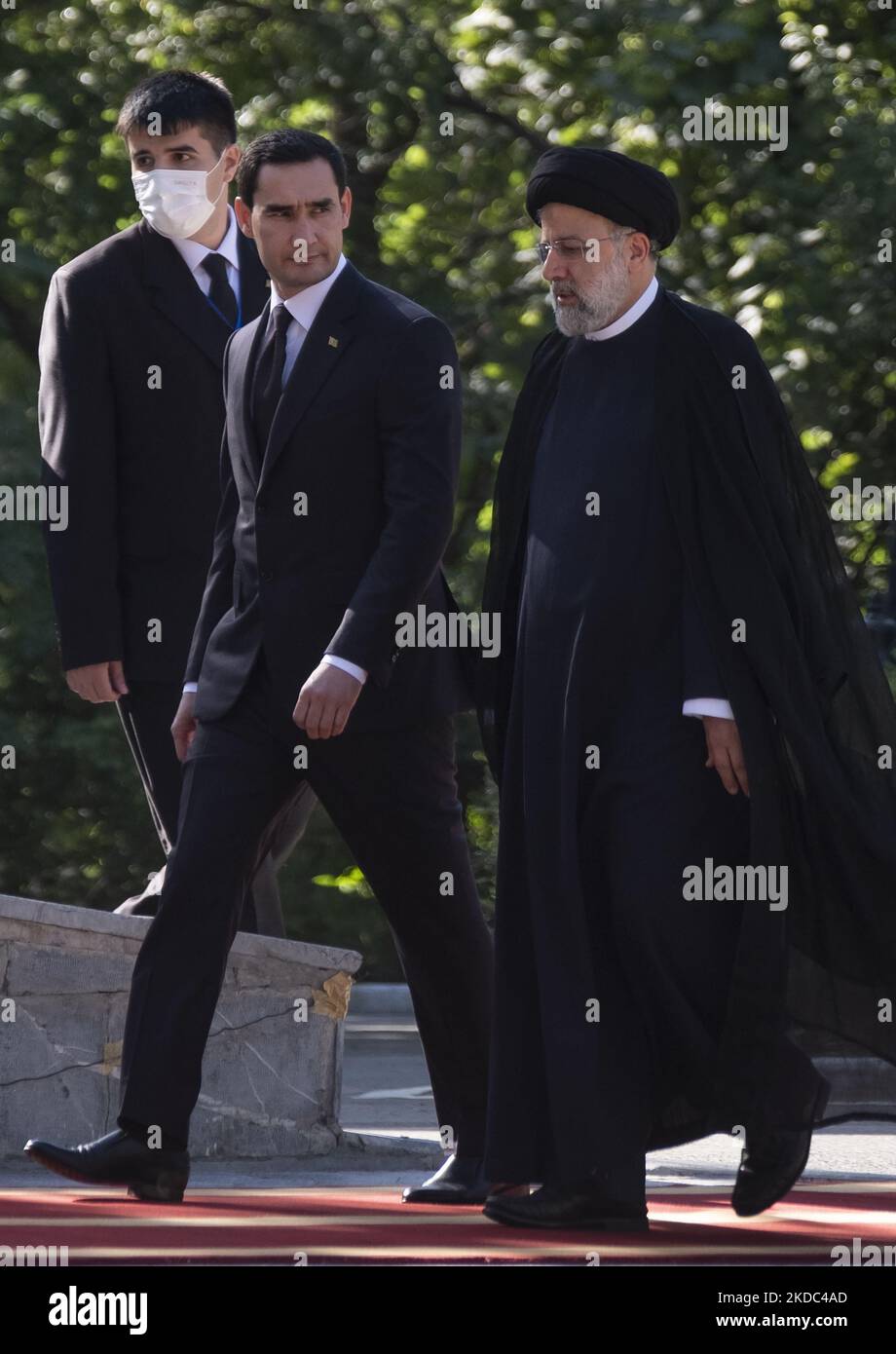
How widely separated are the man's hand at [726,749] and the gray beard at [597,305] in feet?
2.60

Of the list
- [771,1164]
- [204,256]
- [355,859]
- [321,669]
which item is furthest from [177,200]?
[771,1164]

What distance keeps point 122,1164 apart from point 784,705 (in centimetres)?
149

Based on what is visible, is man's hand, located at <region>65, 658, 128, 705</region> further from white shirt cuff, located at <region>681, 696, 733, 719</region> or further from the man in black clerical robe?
white shirt cuff, located at <region>681, 696, 733, 719</region>

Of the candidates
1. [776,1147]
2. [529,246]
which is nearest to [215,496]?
[776,1147]

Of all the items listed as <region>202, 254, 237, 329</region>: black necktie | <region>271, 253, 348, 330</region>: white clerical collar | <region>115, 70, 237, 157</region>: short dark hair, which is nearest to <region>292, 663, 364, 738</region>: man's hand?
<region>271, 253, 348, 330</region>: white clerical collar

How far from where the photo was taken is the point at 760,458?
502cm

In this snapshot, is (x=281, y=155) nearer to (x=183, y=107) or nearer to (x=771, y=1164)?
(x=183, y=107)

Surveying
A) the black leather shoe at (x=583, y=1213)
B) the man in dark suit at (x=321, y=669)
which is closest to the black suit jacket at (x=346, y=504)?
the man in dark suit at (x=321, y=669)

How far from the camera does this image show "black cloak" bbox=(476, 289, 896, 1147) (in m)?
4.84

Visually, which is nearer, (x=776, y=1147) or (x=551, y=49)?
(x=776, y=1147)

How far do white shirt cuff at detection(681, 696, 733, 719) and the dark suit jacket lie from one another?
1404 millimetres

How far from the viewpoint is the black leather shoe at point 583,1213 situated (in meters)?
4.79

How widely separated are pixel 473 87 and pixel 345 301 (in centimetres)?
1038

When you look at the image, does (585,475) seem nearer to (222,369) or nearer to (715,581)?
(715,581)
